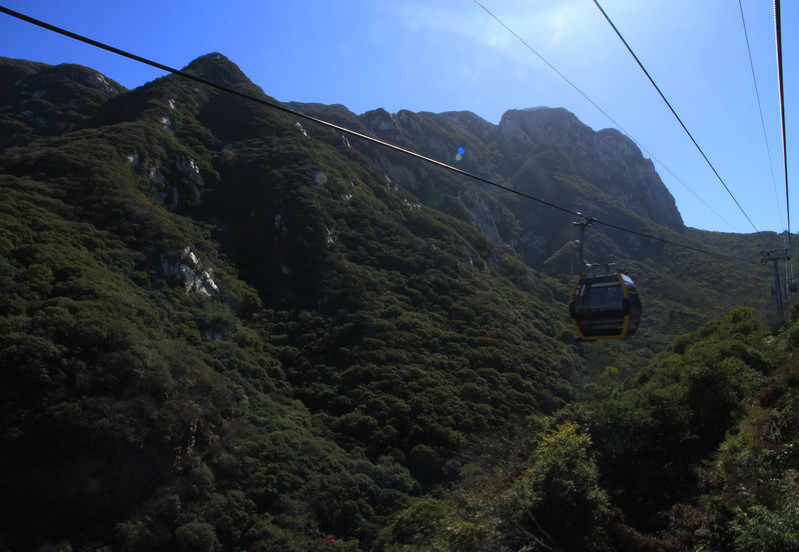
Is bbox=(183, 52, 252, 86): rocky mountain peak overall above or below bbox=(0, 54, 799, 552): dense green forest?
above

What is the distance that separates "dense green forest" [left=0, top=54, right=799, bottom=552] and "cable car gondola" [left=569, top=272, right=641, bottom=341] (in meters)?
4.97

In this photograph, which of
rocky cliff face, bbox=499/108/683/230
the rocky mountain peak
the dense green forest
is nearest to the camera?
the dense green forest

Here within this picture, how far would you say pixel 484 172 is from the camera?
12756 cm

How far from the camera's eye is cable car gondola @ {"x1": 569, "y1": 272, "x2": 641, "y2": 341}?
14625mm

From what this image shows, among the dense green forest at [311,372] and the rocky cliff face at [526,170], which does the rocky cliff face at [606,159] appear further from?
the dense green forest at [311,372]

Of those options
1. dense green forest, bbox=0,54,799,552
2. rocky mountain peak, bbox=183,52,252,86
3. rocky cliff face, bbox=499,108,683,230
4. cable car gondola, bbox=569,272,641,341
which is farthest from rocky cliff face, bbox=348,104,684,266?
cable car gondola, bbox=569,272,641,341

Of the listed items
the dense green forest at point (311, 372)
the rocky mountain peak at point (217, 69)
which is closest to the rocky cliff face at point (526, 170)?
the dense green forest at point (311, 372)

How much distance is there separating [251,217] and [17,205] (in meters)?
28.3

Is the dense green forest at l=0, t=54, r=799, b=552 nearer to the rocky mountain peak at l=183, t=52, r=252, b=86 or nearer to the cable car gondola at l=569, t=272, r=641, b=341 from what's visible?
the cable car gondola at l=569, t=272, r=641, b=341

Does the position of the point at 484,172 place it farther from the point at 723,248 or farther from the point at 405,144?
the point at 723,248

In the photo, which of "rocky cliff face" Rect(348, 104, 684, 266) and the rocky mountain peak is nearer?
the rocky mountain peak

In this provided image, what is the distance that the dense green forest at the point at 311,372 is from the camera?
18.1 meters

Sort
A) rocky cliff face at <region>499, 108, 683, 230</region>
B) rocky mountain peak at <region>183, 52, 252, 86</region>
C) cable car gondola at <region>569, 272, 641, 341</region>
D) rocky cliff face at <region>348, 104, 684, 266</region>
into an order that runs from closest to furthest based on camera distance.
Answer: cable car gondola at <region>569, 272, 641, 341</region>
rocky mountain peak at <region>183, 52, 252, 86</region>
rocky cliff face at <region>348, 104, 684, 266</region>
rocky cliff face at <region>499, 108, 683, 230</region>

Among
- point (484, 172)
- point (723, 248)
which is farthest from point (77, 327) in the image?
point (723, 248)
